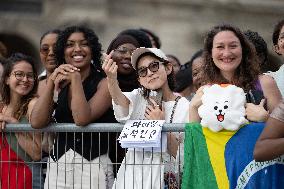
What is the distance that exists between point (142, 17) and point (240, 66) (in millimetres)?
10753

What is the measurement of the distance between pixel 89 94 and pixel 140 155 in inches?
29.0

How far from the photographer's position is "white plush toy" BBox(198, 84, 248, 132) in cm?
716

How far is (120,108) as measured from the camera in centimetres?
762

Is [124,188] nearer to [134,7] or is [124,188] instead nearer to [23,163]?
[23,163]

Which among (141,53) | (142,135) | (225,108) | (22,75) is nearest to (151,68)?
(141,53)

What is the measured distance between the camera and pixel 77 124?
25.2ft

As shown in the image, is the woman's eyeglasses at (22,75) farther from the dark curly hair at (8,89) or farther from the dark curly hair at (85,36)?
the dark curly hair at (85,36)

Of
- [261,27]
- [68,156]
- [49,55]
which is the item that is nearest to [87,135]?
[68,156]

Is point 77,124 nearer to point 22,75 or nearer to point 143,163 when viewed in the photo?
point 143,163

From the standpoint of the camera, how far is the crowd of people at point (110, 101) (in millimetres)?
7480

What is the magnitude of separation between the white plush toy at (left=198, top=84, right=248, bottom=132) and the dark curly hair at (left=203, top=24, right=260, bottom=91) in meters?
0.19

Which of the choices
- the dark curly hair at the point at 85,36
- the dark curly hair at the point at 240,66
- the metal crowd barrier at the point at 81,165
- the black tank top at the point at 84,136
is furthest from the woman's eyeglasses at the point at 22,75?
the dark curly hair at the point at 240,66

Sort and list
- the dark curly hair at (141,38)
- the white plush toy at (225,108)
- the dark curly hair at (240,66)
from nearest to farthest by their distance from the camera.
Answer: the white plush toy at (225,108) → the dark curly hair at (240,66) → the dark curly hair at (141,38)

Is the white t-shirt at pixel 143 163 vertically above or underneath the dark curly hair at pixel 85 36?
underneath
